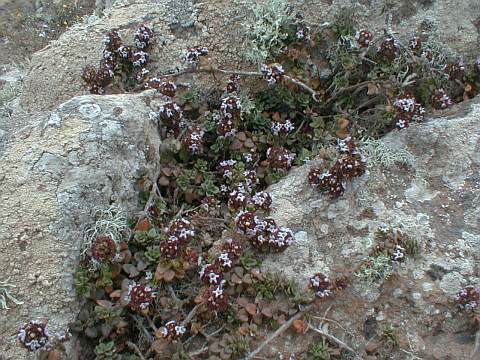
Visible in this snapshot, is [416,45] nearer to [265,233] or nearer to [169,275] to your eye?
[265,233]

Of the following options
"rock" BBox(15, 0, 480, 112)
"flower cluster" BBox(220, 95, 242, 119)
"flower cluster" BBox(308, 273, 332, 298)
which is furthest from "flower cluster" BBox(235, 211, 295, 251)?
"rock" BBox(15, 0, 480, 112)

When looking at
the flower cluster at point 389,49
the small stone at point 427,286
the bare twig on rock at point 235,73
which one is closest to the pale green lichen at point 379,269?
the small stone at point 427,286

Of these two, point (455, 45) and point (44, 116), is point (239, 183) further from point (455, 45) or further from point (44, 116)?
point (455, 45)

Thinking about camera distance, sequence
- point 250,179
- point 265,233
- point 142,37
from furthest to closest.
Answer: point 142,37 → point 250,179 → point 265,233

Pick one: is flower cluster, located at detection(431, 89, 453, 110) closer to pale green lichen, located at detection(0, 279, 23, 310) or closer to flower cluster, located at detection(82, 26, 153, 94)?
flower cluster, located at detection(82, 26, 153, 94)

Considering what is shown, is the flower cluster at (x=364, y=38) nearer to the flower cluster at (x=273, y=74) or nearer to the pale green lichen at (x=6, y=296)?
the flower cluster at (x=273, y=74)

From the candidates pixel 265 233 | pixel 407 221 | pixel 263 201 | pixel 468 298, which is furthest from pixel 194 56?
pixel 468 298

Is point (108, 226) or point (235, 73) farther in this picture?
point (235, 73)

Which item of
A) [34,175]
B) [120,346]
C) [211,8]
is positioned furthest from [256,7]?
[120,346]
